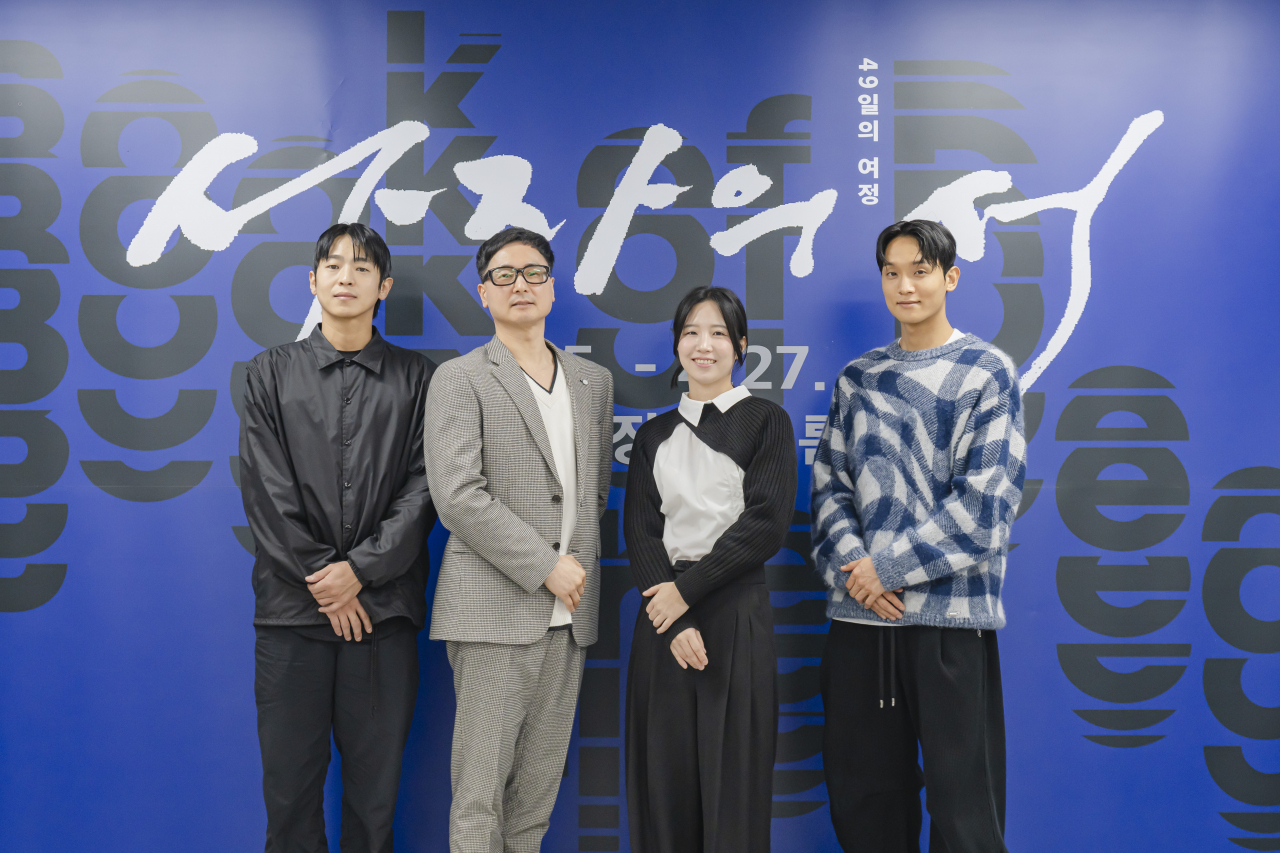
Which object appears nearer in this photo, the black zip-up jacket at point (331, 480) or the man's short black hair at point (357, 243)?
the black zip-up jacket at point (331, 480)

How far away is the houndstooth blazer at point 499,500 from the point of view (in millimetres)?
2125

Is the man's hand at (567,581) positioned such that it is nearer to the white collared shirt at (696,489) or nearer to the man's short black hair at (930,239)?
the white collared shirt at (696,489)

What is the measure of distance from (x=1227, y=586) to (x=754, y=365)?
Result: 1960mm

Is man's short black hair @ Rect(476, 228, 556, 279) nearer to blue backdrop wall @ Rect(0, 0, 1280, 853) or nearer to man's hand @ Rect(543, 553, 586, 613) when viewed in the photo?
blue backdrop wall @ Rect(0, 0, 1280, 853)

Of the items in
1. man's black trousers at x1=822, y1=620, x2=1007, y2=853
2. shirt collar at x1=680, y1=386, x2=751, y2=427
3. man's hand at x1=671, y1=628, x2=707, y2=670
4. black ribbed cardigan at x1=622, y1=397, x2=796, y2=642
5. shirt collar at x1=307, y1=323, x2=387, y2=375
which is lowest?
man's black trousers at x1=822, y1=620, x2=1007, y2=853

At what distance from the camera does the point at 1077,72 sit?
109 inches

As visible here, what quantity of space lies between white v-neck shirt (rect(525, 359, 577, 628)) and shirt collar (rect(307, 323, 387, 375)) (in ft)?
1.61

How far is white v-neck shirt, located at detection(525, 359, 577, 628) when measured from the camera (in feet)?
7.47

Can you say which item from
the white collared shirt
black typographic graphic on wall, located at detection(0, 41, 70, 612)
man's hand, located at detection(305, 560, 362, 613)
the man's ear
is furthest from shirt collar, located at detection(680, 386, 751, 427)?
black typographic graphic on wall, located at detection(0, 41, 70, 612)

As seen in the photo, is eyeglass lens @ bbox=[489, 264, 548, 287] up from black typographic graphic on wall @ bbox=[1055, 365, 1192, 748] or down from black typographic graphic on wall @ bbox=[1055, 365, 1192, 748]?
up

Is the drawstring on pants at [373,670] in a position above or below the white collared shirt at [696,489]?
below

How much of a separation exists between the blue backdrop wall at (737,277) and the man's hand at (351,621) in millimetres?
516

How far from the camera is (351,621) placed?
2205mm

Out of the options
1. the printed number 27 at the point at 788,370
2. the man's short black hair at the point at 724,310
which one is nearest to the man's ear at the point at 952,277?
the printed number 27 at the point at 788,370
